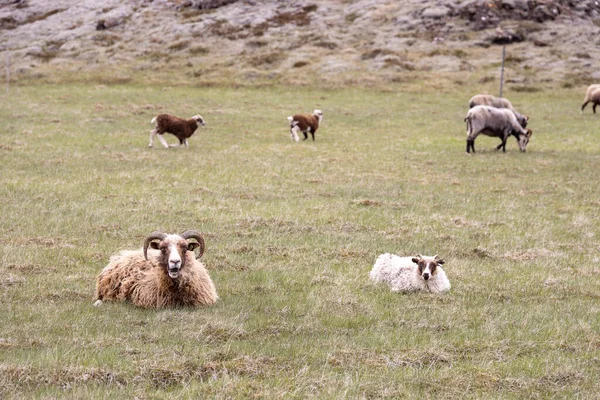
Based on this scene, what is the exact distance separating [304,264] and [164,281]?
314 centimetres

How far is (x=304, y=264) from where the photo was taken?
41.9ft

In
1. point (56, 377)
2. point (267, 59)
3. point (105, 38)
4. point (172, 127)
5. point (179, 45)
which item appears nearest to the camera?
point (56, 377)

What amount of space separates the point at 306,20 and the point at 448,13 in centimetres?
1472

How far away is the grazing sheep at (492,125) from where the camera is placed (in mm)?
29219

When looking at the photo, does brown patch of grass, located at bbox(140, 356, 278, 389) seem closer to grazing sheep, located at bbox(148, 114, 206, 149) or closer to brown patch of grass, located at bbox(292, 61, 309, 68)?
grazing sheep, located at bbox(148, 114, 206, 149)

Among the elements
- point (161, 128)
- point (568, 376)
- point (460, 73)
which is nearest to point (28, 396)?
point (568, 376)

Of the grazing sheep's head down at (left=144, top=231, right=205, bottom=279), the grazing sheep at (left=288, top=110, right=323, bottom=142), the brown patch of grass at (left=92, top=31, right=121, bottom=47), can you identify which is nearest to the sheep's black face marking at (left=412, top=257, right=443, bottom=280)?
the grazing sheep's head down at (left=144, top=231, right=205, bottom=279)

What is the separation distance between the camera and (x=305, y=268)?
12484 millimetres

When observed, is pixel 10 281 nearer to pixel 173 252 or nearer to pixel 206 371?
pixel 173 252

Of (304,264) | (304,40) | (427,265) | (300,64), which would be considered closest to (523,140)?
(304,264)

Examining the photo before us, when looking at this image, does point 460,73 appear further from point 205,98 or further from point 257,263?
point 257,263

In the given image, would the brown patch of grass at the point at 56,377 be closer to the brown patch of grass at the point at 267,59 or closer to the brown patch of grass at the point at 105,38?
the brown patch of grass at the point at 267,59

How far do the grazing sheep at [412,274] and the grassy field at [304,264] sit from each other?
1.02 feet

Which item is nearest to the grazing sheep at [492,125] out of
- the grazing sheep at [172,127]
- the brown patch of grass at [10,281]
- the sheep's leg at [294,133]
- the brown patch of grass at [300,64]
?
the sheep's leg at [294,133]
